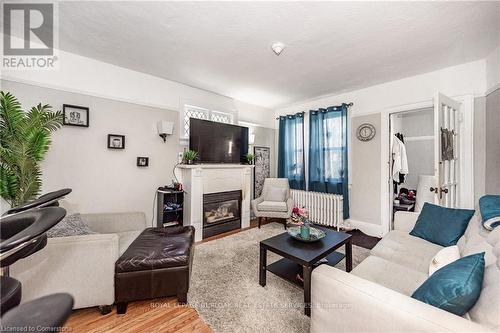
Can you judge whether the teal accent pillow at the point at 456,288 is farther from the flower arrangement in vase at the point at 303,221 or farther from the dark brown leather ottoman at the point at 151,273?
the dark brown leather ottoman at the point at 151,273

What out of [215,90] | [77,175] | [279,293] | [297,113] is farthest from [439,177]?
[77,175]

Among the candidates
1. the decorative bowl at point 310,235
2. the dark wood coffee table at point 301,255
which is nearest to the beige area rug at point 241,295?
the dark wood coffee table at point 301,255

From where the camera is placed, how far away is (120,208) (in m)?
2.98

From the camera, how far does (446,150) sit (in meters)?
2.47

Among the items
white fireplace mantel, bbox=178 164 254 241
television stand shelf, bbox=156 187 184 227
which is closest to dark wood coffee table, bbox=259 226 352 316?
white fireplace mantel, bbox=178 164 254 241

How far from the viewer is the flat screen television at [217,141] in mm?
3468

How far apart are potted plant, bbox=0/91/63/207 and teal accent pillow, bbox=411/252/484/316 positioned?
3.26 metres

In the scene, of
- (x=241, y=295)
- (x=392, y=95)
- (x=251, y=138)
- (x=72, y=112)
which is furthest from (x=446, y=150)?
(x=72, y=112)

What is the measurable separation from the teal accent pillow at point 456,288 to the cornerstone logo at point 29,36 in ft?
11.0

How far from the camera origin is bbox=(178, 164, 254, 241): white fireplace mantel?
329 centimetres

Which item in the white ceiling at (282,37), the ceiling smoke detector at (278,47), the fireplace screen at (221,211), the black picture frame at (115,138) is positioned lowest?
the fireplace screen at (221,211)

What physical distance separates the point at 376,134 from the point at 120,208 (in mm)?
4176

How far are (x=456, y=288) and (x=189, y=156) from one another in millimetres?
3118

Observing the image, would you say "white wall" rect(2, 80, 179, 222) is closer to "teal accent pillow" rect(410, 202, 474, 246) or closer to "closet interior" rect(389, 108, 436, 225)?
"teal accent pillow" rect(410, 202, 474, 246)
